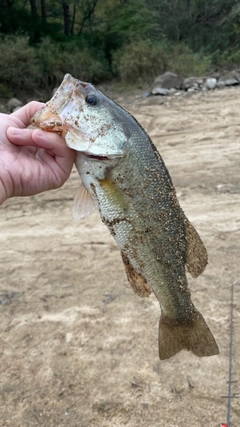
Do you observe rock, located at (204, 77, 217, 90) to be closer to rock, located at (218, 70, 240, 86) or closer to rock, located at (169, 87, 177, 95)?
rock, located at (218, 70, 240, 86)

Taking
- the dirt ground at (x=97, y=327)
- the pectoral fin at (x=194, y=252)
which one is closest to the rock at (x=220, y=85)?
the dirt ground at (x=97, y=327)

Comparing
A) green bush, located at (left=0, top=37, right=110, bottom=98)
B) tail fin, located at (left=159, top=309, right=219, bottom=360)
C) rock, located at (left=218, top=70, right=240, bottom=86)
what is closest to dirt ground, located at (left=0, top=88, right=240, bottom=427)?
tail fin, located at (left=159, top=309, right=219, bottom=360)

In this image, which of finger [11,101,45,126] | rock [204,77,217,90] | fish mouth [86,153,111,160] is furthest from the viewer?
rock [204,77,217,90]

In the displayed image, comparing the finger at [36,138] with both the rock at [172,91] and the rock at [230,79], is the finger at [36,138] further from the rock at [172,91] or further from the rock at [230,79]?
the rock at [230,79]

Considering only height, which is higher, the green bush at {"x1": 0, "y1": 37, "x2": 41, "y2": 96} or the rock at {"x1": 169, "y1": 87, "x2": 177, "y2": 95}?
the green bush at {"x1": 0, "y1": 37, "x2": 41, "y2": 96}

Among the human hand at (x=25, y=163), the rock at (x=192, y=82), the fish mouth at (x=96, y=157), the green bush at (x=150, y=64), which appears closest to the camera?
the fish mouth at (x=96, y=157)

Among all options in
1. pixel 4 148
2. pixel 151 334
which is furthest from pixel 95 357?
pixel 4 148

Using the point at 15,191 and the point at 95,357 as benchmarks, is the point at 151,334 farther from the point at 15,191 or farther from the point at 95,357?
the point at 15,191

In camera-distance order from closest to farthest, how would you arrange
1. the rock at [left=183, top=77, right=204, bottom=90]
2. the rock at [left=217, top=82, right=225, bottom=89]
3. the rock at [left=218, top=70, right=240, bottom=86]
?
the rock at [left=183, top=77, right=204, bottom=90]
the rock at [left=217, top=82, right=225, bottom=89]
the rock at [left=218, top=70, right=240, bottom=86]
